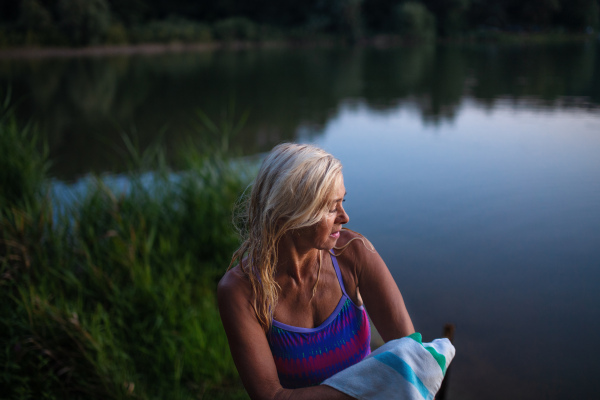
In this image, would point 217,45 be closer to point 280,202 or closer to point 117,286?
point 117,286

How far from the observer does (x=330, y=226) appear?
1290 millimetres

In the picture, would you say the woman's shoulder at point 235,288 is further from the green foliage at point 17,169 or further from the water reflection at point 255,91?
the water reflection at point 255,91

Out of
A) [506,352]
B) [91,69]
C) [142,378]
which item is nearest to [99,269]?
[142,378]

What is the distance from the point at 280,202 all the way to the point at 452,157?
8.79m

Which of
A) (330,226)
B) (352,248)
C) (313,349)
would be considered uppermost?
(330,226)

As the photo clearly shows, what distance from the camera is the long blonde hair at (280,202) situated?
3.95 feet

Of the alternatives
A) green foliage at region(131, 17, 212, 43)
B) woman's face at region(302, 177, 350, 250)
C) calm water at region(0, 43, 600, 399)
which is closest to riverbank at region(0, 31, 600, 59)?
green foliage at region(131, 17, 212, 43)

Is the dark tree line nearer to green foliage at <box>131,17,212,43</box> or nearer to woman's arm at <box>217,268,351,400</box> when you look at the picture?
green foliage at <box>131,17,212,43</box>

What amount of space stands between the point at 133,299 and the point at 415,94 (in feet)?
44.6

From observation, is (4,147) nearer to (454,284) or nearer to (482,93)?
(454,284)

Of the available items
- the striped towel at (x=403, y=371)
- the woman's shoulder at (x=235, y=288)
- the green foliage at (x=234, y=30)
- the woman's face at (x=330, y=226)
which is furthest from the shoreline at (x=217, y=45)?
the striped towel at (x=403, y=371)

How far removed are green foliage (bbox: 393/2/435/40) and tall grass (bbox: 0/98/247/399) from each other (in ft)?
105

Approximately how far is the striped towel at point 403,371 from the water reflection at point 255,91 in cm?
815

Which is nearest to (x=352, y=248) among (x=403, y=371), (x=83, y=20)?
(x=403, y=371)
